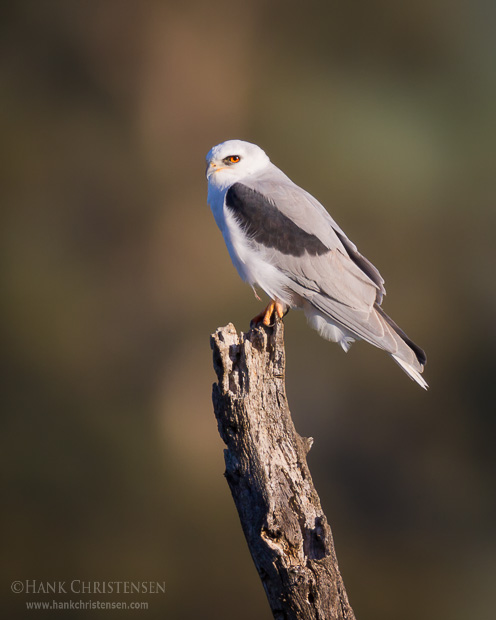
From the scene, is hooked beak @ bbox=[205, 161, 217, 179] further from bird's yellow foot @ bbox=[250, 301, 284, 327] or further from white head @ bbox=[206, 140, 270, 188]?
bird's yellow foot @ bbox=[250, 301, 284, 327]

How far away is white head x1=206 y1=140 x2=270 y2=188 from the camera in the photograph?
12.1 feet

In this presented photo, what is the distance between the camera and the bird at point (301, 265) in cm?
336

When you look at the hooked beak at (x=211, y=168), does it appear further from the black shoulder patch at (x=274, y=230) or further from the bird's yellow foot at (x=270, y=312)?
the bird's yellow foot at (x=270, y=312)

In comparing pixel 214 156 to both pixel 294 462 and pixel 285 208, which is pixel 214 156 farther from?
pixel 294 462

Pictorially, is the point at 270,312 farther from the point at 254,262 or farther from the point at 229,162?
the point at 229,162

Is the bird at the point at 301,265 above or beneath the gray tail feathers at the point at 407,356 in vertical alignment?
above

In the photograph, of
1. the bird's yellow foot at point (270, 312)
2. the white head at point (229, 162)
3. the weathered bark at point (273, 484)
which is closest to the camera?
the weathered bark at point (273, 484)

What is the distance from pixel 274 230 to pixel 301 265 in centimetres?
23

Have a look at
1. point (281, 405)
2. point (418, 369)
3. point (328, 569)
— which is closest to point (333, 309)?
point (418, 369)

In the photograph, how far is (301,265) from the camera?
3.40m

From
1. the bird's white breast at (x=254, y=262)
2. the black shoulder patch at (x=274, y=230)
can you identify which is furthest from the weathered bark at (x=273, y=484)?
the black shoulder patch at (x=274, y=230)

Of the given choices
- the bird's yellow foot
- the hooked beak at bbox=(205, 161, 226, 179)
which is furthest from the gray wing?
the hooked beak at bbox=(205, 161, 226, 179)

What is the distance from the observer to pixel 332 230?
11.5 feet

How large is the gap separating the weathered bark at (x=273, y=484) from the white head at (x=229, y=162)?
Answer: 50.6 inches
